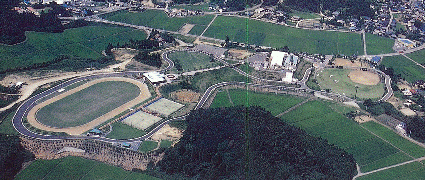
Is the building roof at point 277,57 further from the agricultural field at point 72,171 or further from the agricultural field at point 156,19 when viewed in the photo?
the agricultural field at point 72,171

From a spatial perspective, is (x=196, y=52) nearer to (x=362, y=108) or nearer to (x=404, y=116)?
(x=362, y=108)

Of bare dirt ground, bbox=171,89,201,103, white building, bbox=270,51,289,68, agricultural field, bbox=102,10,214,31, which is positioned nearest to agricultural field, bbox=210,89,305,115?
bare dirt ground, bbox=171,89,201,103

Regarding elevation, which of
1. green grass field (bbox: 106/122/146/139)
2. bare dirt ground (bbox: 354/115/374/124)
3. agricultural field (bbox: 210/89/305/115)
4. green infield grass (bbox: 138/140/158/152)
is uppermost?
agricultural field (bbox: 210/89/305/115)

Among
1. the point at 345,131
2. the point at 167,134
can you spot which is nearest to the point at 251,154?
the point at 167,134

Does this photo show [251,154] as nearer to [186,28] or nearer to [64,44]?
[64,44]

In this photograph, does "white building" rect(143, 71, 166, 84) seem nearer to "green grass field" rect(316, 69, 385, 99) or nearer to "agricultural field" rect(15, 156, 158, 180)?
"agricultural field" rect(15, 156, 158, 180)

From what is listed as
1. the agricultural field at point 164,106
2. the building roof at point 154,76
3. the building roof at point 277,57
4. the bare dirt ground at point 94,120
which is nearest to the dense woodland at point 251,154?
the agricultural field at point 164,106

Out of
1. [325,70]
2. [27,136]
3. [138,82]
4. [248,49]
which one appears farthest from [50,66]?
[325,70]
